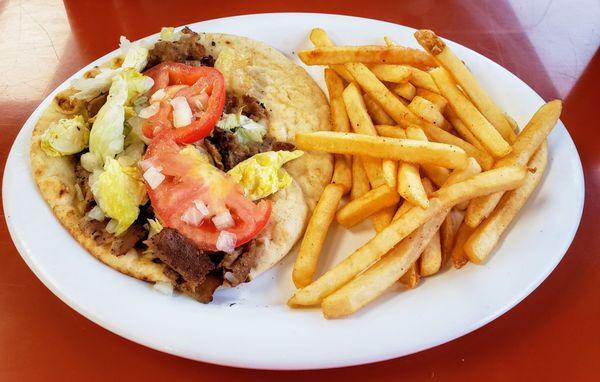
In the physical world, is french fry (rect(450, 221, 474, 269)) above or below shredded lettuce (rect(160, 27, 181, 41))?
below

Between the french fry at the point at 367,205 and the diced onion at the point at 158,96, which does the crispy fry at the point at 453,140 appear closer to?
the french fry at the point at 367,205

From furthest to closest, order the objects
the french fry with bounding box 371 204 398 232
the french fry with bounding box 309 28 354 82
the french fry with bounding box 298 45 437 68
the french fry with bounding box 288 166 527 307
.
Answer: the french fry with bounding box 309 28 354 82 < the french fry with bounding box 298 45 437 68 < the french fry with bounding box 371 204 398 232 < the french fry with bounding box 288 166 527 307

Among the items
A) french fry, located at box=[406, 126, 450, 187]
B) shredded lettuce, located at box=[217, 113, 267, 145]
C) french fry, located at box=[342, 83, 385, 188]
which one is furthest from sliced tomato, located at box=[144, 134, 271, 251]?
french fry, located at box=[406, 126, 450, 187]

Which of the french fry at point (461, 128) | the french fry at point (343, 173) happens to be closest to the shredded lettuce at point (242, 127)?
the french fry at point (343, 173)

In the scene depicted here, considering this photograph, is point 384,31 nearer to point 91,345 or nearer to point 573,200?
point 573,200

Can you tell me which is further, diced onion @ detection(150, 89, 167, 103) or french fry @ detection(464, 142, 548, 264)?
diced onion @ detection(150, 89, 167, 103)

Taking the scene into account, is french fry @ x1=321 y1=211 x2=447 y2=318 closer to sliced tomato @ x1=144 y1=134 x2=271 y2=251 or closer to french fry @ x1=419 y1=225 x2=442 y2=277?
french fry @ x1=419 y1=225 x2=442 y2=277
